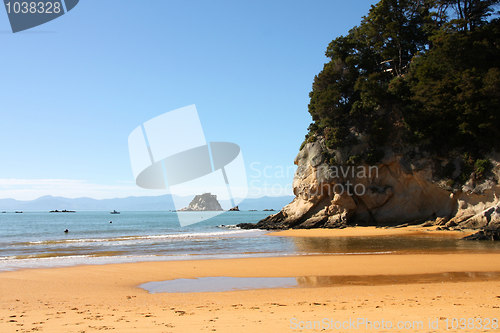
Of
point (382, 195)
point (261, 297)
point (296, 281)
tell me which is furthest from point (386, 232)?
point (261, 297)

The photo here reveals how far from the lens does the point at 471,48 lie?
31000 mm

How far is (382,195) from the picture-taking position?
37.0m

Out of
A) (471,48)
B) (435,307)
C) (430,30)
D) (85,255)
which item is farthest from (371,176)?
(435,307)

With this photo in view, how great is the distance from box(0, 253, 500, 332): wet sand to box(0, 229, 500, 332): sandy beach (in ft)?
0.08

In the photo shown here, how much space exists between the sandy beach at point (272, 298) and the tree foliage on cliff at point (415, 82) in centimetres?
1747

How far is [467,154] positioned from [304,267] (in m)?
24.2

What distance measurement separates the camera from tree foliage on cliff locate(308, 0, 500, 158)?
99.8 ft

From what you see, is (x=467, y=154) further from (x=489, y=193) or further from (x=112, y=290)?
(x=112, y=290)

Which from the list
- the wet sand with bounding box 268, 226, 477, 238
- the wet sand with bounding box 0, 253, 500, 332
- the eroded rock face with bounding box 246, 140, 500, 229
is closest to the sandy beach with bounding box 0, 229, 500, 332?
the wet sand with bounding box 0, 253, 500, 332

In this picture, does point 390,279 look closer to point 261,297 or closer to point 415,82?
point 261,297

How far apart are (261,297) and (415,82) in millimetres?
31860

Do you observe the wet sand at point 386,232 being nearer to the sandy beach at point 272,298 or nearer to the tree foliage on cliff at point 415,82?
the tree foliage on cliff at point 415,82

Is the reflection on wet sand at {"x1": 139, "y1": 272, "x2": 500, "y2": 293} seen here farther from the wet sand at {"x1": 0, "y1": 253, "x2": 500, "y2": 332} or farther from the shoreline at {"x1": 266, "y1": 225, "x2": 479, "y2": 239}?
the shoreline at {"x1": 266, "y1": 225, "x2": 479, "y2": 239}

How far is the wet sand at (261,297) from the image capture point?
24.4 ft
